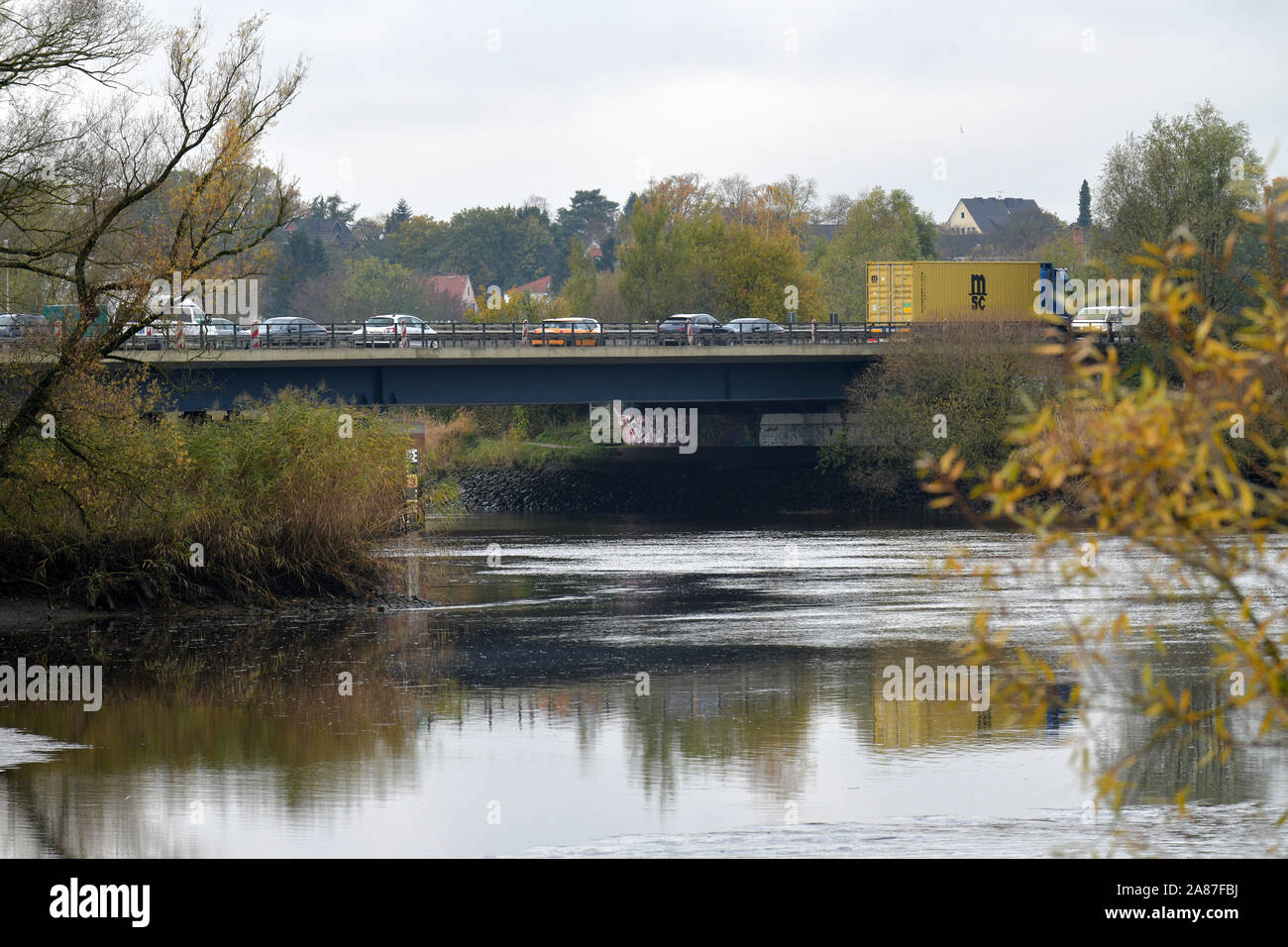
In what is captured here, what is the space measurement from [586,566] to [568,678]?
18.6 m

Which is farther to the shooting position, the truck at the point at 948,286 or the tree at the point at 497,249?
the tree at the point at 497,249

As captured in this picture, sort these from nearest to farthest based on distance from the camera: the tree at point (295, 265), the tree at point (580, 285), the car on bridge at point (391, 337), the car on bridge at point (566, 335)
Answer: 1. the car on bridge at point (391, 337)
2. the car on bridge at point (566, 335)
3. the tree at point (580, 285)
4. the tree at point (295, 265)

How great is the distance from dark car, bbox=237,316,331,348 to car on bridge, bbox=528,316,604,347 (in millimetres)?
Answer: 8630

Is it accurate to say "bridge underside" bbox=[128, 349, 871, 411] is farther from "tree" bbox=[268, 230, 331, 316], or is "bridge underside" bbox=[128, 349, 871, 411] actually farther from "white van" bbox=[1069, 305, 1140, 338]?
"tree" bbox=[268, 230, 331, 316]

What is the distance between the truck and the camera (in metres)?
73.7

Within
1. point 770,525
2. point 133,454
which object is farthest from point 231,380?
point 133,454

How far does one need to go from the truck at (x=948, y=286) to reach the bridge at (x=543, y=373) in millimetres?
7113

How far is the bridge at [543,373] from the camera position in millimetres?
57250

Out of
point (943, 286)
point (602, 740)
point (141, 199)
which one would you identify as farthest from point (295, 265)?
point (602, 740)

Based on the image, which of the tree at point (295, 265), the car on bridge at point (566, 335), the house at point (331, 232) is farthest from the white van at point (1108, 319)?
the house at point (331, 232)

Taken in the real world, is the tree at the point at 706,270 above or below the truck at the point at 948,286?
above

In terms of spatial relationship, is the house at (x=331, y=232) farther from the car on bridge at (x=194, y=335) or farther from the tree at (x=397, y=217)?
the car on bridge at (x=194, y=335)
